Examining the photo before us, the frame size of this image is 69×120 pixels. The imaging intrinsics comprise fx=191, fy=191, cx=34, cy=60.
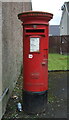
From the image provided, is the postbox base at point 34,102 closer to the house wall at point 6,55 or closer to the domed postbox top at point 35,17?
the house wall at point 6,55

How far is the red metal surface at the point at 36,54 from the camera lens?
395 centimetres

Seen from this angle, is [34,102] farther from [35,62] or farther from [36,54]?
[36,54]

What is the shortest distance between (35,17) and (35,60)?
35.1 inches

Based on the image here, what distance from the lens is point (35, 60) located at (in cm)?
406

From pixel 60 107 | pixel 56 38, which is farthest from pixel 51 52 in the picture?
pixel 60 107

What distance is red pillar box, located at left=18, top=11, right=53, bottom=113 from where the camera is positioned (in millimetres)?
3973

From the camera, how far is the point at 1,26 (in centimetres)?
370

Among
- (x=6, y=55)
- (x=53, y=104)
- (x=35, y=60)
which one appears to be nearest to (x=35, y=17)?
(x=35, y=60)

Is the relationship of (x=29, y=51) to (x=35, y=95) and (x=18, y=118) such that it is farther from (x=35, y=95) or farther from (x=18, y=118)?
(x=18, y=118)

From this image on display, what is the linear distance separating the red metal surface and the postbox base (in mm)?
106

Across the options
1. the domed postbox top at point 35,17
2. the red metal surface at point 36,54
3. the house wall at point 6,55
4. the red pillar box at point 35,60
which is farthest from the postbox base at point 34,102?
the domed postbox top at point 35,17

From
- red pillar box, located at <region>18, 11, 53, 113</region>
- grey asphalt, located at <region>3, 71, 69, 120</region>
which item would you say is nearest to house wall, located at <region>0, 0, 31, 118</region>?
grey asphalt, located at <region>3, 71, 69, 120</region>

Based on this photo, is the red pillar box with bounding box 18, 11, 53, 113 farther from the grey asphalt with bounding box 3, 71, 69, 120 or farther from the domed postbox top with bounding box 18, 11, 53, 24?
the grey asphalt with bounding box 3, 71, 69, 120

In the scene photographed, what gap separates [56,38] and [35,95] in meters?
16.1
